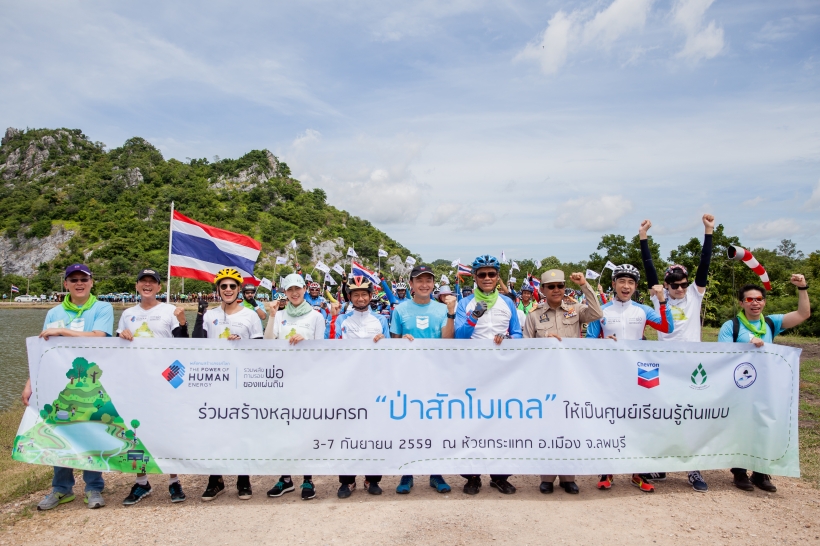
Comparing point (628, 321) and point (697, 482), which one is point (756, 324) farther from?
point (697, 482)

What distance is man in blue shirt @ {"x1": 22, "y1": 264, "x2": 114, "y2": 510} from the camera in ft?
17.3

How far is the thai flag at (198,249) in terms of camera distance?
927cm

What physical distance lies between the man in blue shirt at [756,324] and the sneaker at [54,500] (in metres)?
6.98

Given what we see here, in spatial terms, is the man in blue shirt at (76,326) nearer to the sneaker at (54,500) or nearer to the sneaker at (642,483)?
the sneaker at (54,500)

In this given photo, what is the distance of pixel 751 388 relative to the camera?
5.55 m

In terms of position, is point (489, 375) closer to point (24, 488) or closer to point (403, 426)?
point (403, 426)

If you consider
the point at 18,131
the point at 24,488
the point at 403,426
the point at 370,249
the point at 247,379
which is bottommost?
the point at 24,488

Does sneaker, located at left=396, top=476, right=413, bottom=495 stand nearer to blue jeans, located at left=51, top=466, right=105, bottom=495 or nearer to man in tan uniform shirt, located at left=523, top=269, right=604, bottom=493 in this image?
man in tan uniform shirt, located at left=523, top=269, right=604, bottom=493

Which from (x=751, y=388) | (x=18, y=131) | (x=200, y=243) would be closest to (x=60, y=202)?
(x=18, y=131)

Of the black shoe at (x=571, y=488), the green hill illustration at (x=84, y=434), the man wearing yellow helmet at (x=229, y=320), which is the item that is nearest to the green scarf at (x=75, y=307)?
the green hill illustration at (x=84, y=434)

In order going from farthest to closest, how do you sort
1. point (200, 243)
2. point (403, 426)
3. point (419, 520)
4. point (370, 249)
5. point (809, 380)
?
1. point (370, 249)
2. point (809, 380)
3. point (200, 243)
4. point (403, 426)
5. point (419, 520)

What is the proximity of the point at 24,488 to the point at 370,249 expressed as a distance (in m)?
136

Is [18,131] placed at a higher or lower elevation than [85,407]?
higher

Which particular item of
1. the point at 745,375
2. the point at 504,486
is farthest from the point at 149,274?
the point at 745,375
